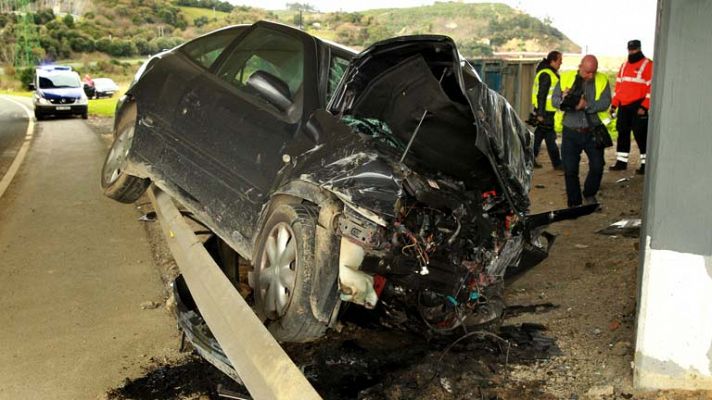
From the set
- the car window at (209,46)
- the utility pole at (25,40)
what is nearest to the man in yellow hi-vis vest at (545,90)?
the car window at (209,46)

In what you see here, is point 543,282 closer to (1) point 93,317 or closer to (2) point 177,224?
(2) point 177,224

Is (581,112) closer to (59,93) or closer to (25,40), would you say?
(59,93)

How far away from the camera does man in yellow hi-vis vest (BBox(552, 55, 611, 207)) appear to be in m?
7.83

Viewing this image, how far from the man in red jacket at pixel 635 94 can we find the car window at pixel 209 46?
623 centimetres

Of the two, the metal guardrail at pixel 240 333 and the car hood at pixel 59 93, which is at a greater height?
the metal guardrail at pixel 240 333

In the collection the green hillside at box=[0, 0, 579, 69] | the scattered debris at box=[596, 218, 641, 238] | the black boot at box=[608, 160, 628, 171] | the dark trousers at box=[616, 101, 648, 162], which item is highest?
the green hillside at box=[0, 0, 579, 69]

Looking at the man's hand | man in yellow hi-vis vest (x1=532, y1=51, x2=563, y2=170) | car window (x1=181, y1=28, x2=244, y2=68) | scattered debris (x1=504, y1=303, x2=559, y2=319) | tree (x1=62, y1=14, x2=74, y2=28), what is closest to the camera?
scattered debris (x1=504, y1=303, x2=559, y2=319)

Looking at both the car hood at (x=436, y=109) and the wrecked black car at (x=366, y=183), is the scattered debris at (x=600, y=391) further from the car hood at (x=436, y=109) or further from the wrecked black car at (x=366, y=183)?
the car hood at (x=436, y=109)

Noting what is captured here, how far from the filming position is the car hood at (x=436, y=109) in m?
3.75

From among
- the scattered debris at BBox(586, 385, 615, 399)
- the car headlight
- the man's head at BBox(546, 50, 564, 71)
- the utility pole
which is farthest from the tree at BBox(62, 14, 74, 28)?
the scattered debris at BBox(586, 385, 615, 399)

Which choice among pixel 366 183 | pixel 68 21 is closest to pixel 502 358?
pixel 366 183

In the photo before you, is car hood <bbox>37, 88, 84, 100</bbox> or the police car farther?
car hood <bbox>37, 88, 84, 100</bbox>

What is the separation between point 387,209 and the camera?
3.53 metres

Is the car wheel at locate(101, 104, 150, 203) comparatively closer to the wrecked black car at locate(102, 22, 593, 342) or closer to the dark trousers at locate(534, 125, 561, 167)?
the wrecked black car at locate(102, 22, 593, 342)
